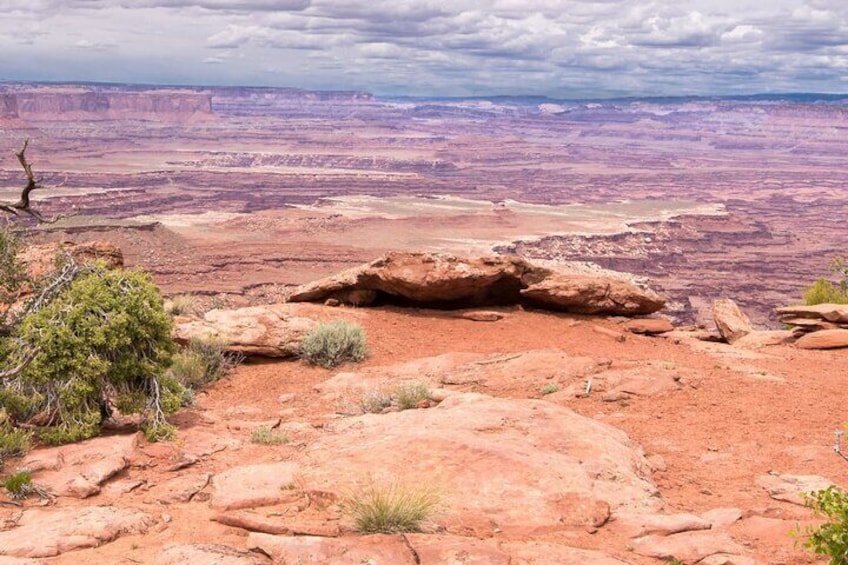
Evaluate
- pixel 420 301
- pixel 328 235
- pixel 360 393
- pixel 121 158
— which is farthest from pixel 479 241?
pixel 121 158

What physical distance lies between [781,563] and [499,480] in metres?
2.22

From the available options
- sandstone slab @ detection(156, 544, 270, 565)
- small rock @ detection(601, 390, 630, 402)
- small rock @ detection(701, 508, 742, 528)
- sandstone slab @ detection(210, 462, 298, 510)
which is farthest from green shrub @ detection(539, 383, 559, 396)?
sandstone slab @ detection(156, 544, 270, 565)

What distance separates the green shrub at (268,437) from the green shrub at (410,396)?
1572 millimetres

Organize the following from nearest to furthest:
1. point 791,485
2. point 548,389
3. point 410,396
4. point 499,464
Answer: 1. point 499,464
2. point 791,485
3. point 410,396
4. point 548,389

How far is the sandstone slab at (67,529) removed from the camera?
555 centimetres

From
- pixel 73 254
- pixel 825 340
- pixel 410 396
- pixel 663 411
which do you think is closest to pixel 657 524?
pixel 663 411

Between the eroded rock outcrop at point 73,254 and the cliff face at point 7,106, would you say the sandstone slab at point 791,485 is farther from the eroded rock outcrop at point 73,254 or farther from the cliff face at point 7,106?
the cliff face at point 7,106

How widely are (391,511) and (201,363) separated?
280 inches

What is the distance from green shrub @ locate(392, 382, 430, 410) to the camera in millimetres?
9750

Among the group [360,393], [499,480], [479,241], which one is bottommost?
[479,241]

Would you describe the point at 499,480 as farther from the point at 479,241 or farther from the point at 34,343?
the point at 479,241

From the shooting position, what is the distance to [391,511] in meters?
5.77

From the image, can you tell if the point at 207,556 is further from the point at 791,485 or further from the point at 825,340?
the point at 825,340

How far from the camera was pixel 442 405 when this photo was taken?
30.3ft
